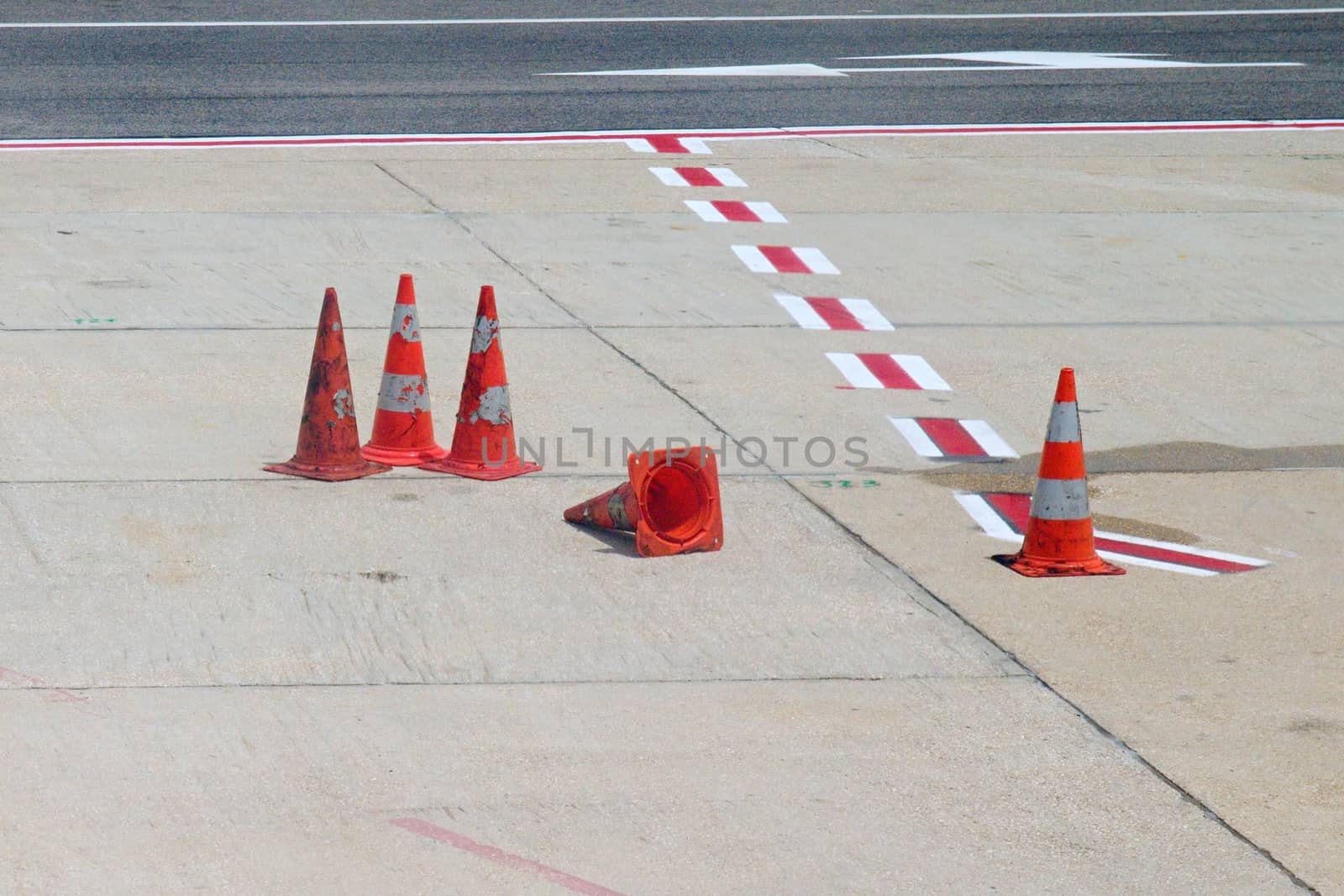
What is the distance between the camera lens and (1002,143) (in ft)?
43.2

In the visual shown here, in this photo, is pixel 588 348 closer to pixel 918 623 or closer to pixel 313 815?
pixel 918 623

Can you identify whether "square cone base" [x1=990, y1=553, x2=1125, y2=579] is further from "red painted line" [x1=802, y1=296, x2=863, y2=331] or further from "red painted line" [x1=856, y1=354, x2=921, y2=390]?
"red painted line" [x1=802, y1=296, x2=863, y2=331]

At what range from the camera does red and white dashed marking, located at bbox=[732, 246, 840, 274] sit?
31.9 feet

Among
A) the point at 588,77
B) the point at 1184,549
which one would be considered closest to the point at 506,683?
Answer: the point at 1184,549

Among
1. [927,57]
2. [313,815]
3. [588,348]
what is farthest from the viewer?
[927,57]

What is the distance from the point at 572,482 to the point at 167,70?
10294 mm

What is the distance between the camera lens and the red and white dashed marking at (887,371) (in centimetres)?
795

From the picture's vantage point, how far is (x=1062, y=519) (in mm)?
5855

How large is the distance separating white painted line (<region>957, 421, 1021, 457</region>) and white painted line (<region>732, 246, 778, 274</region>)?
248 cm

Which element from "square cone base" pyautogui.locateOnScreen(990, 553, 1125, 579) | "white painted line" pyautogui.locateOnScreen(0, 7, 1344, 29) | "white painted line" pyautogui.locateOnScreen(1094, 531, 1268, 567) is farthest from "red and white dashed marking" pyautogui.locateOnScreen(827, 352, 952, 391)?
"white painted line" pyautogui.locateOnScreen(0, 7, 1344, 29)

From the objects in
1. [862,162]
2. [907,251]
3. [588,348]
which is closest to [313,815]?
[588,348]

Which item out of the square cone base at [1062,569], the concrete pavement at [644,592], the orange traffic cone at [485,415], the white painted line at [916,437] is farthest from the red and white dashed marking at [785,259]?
the square cone base at [1062,569]

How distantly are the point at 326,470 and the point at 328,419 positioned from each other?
185 millimetres

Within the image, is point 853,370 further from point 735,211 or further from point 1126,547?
point 735,211
